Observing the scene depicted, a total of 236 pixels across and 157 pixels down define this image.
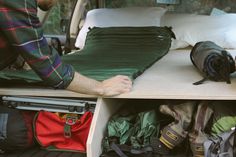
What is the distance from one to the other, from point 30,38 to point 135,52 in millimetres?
1067

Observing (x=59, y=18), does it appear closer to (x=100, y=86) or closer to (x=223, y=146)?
(x=100, y=86)

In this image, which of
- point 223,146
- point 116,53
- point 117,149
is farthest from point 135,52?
point 223,146

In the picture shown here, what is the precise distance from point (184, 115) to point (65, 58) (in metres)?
0.91

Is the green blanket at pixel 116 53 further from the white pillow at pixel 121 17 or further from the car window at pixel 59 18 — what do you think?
the car window at pixel 59 18

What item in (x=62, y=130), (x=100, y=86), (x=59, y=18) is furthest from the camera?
(x=59, y=18)

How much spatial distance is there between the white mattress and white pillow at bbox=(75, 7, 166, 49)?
33.4 inches

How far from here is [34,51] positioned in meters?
1.08

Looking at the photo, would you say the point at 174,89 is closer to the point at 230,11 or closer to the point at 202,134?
the point at 202,134

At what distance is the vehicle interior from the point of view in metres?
1.30

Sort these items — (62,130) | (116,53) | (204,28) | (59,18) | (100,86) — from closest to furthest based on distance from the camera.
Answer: (100,86) → (62,130) → (116,53) → (204,28) → (59,18)

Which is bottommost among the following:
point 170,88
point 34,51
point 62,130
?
point 62,130

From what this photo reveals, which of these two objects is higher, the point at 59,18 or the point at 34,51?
the point at 34,51

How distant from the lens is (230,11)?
2570 mm

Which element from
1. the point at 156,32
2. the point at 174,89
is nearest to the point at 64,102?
the point at 174,89
